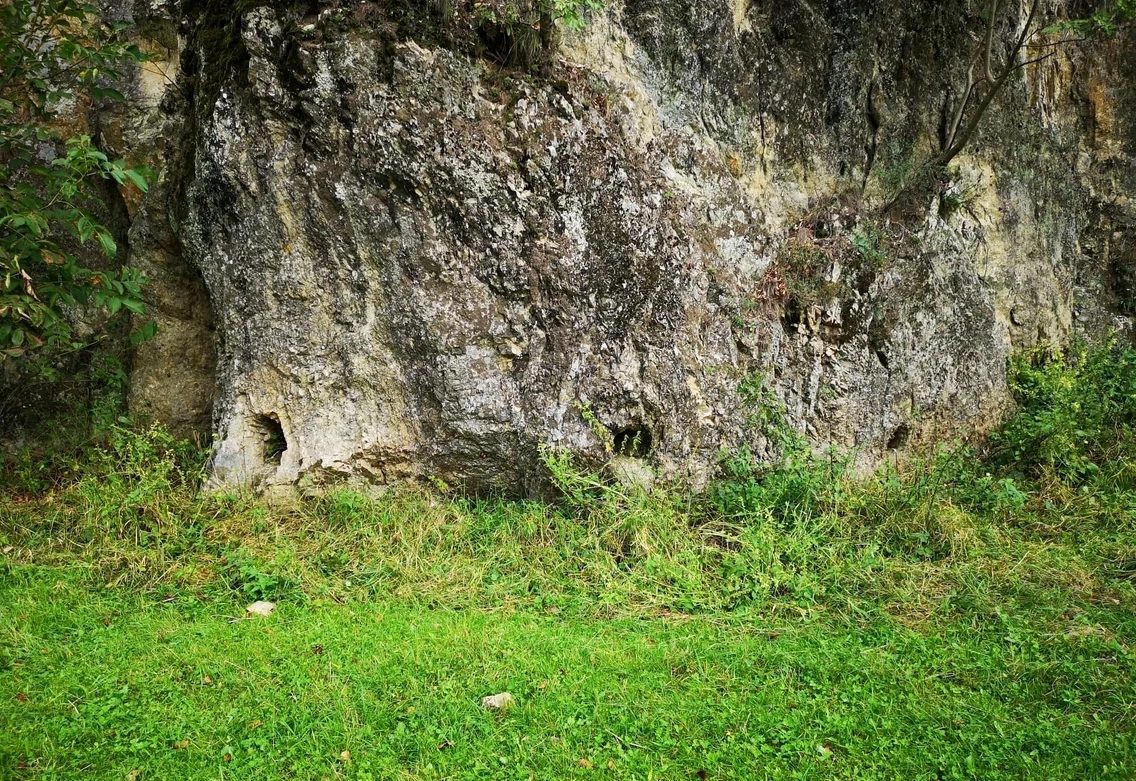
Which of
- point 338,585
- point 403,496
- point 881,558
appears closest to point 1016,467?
point 881,558

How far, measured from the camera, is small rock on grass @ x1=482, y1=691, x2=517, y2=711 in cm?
379

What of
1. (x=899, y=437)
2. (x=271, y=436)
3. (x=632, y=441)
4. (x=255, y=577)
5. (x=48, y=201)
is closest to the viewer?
(x=255, y=577)

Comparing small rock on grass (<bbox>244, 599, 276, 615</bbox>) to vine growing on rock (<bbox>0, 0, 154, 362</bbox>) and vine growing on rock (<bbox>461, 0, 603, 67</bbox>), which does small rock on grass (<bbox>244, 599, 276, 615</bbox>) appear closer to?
vine growing on rock (<bbox>0, 0, 154, 362</bbox>)

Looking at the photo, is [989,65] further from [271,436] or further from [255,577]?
[255,577]

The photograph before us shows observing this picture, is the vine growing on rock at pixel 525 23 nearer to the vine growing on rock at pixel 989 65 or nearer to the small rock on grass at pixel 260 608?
the vine growing on rock at pixel 989 65

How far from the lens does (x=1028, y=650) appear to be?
14.1ft

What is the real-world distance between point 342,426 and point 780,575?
3699 millimetres

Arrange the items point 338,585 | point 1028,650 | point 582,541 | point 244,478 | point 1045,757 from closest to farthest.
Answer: point 1045,757 < point 1028,650 < point 338,585 < point 582,541 < point 244,478

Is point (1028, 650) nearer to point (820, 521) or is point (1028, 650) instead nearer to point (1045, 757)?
point (1045, 757)

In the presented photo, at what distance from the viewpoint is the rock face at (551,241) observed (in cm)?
583

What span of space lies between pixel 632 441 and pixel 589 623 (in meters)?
1.94

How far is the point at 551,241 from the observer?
6.06 meters

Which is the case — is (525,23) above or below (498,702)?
above

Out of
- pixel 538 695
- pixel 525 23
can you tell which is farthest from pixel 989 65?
pixel 538 695
